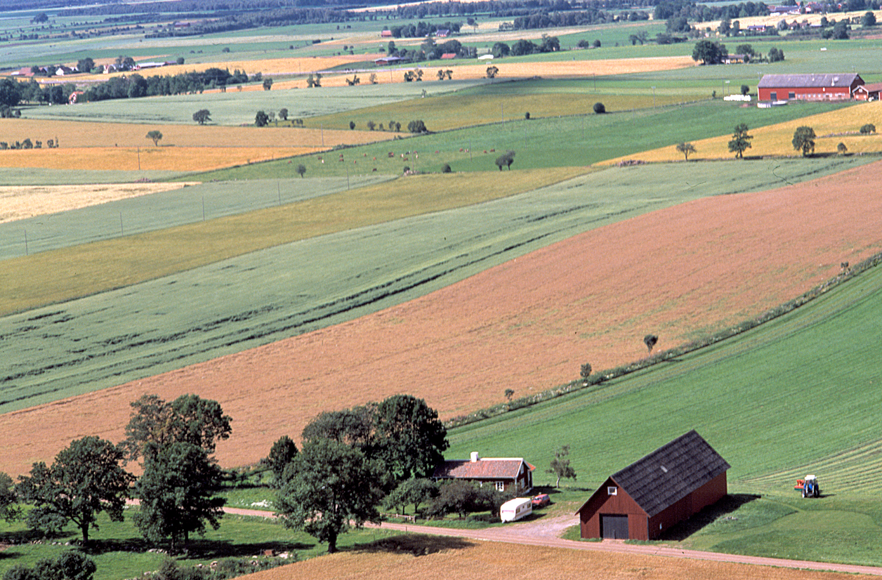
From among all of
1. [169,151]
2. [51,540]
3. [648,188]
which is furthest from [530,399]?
[169,151]

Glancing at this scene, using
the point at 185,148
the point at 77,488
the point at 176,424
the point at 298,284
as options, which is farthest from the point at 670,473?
the point at 185,148

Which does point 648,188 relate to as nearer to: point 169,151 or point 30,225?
point 30,225

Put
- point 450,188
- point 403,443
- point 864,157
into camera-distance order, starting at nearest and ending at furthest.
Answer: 1. point 403,443
2. point 864,157
3. point 450,188

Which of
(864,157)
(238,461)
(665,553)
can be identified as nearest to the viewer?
(665,553)

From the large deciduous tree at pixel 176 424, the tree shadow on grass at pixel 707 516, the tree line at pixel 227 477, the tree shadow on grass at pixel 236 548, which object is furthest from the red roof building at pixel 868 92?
the tree shadow on grass at pixel 236 548

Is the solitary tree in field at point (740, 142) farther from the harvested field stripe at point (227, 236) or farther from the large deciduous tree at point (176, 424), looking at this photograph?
the large deciduous tree at point (176, 424)

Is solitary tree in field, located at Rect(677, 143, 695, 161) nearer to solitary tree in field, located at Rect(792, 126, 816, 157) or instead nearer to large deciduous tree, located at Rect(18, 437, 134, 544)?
solitary tree in field, located at Rect(792, 126, 816, 157)
